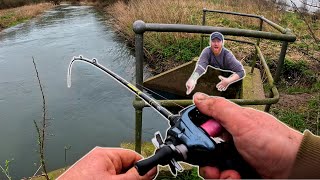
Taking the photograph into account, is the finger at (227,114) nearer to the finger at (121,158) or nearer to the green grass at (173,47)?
the finger at (121,158)

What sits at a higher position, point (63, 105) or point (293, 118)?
point (293, 118)

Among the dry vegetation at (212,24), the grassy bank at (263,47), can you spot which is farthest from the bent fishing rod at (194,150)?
the dry vegetation at (212,24)

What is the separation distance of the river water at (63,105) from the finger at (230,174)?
3615 millimetres

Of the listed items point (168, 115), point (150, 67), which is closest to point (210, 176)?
point (168, 115)

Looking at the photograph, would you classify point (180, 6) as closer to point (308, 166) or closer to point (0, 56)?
point (0, 56)

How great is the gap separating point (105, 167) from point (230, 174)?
1.24 feet

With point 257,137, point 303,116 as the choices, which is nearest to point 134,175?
point 257,137

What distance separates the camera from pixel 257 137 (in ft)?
3.42

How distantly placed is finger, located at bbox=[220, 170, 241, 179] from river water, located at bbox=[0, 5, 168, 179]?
11.9ft

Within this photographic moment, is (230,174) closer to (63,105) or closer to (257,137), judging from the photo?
(257,137)

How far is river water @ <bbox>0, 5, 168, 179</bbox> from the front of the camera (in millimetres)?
6313

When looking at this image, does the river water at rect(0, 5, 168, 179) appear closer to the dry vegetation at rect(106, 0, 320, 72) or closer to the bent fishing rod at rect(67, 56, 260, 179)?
the dry vegetation at rect(106, 0, 320, 72)

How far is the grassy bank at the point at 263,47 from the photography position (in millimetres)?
6012

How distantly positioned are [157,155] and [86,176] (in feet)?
0.82
